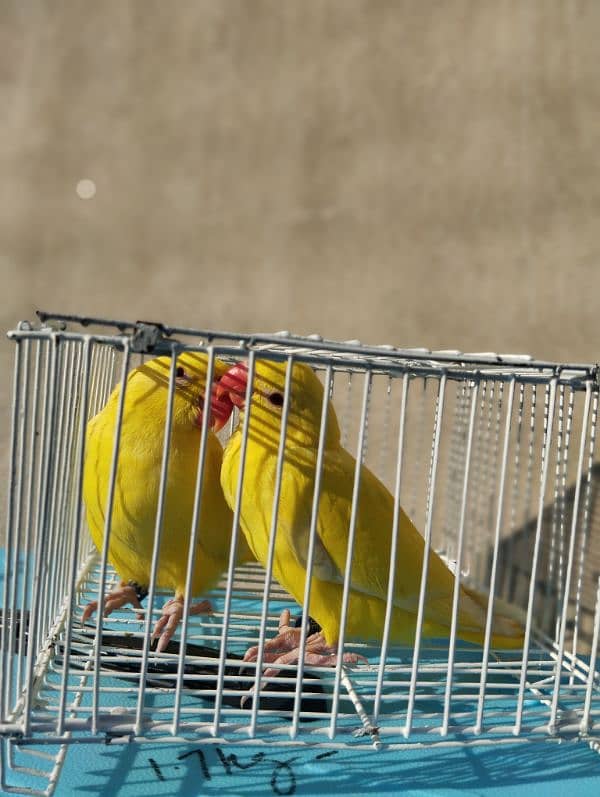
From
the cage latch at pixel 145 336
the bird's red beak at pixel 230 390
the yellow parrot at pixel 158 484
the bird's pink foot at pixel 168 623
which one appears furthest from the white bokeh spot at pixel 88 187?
the cage latch at pixel 145 336

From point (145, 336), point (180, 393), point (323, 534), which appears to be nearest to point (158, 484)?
point (180, 393)

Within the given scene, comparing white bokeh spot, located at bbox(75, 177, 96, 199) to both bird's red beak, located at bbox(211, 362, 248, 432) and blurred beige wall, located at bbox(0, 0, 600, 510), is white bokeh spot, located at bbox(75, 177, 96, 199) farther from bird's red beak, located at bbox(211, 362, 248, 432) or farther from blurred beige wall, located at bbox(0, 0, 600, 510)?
bird's red beak, located at bbox(211, 362, 248, 432)

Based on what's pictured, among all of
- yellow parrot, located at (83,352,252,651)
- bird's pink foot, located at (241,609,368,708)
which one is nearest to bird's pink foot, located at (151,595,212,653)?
yellow parrot, located at (83,352,252,651)

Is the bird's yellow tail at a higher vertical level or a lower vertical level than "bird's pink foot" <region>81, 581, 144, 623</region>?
higher

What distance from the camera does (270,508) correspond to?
36.3 inches

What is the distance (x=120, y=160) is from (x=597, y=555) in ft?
5.41

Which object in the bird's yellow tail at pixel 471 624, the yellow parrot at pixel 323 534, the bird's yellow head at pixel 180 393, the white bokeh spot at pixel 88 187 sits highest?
the white bokeh spot at pixel 88 187

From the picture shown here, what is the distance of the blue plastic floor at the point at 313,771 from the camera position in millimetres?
744

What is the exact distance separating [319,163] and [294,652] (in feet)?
4.68

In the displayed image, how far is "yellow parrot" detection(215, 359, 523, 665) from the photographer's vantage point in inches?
36.2

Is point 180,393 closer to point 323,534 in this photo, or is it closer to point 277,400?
point 277,400

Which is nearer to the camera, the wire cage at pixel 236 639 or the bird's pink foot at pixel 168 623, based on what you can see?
the wire cage at pixel 236 639

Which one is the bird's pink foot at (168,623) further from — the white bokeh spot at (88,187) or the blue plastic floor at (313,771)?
the white bokeh spot at (88,187)

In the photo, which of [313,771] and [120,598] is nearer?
[313,771]
